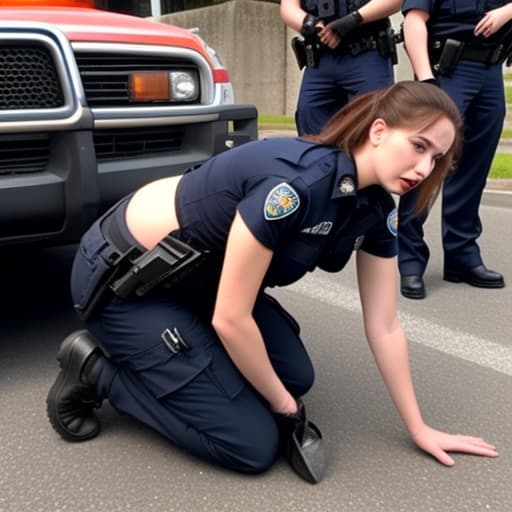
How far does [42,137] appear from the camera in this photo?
233cm

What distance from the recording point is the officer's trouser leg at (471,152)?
3.24 m

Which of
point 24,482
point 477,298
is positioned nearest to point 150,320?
point 24,482

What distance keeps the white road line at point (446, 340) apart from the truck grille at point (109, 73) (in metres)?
1.40

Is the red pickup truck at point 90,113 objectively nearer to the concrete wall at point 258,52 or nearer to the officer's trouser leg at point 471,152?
the officer's trouser leg at point 471,152

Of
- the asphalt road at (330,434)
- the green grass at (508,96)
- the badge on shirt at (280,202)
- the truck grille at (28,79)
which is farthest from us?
the green grass at (508,96)

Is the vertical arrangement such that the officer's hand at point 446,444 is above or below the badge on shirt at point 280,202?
below

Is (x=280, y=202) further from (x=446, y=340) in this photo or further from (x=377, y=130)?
(x=446, y=340)

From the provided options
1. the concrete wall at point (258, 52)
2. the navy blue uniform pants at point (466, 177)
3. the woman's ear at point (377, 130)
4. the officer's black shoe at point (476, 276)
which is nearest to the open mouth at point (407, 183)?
the woman's ear at point (377, 130)

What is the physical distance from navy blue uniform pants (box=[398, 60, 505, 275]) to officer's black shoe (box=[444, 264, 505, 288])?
0.12 ft

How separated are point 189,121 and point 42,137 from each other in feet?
1.93

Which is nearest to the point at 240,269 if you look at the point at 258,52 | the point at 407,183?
the point at 407,183

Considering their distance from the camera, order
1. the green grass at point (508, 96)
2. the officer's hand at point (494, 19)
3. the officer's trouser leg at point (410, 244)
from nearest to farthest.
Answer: the officer's hand at point (494, 19) → the officer's trouser leg at point (410, 244) → the green grass at point (508, 96)

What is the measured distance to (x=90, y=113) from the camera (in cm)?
237

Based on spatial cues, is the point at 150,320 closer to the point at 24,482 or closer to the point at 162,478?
the point at 162,478
